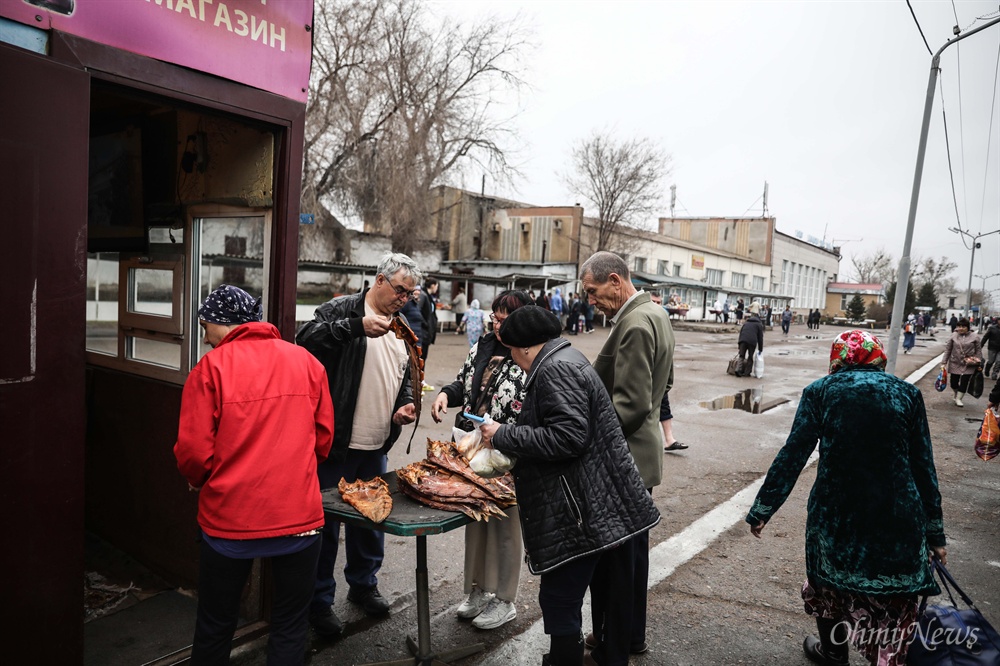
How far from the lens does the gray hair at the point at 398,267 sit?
341 centimetres

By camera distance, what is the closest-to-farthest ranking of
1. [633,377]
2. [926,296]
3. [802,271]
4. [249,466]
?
[249,466]
[633,377]
[802,271]
[926,296]

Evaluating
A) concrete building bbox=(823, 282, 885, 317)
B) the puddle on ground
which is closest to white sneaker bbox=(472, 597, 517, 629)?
the puddle on ground

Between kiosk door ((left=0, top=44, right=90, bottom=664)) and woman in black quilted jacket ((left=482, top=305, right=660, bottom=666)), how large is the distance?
1.65m

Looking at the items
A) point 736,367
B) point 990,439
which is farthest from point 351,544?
point 736,367

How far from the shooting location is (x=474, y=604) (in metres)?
3.72

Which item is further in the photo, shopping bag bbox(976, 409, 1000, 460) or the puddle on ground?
the puddle on ground

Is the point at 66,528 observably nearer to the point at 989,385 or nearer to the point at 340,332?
the point at 340,332

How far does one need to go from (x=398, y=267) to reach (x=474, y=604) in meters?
1.97

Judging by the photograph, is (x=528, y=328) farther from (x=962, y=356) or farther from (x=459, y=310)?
(x=459, y=310)

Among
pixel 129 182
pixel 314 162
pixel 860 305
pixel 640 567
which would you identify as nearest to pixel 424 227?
pixel 314 162

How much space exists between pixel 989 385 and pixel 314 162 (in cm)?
1946

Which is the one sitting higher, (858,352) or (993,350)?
(858,352)

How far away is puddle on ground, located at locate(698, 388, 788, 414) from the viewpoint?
1152 cm

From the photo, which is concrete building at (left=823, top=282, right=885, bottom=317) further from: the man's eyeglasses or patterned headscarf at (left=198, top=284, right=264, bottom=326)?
patterned headscarf at (left=198, top=284, right=264, bottom=326)
